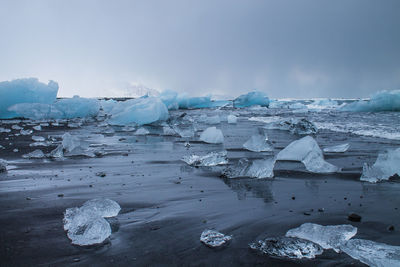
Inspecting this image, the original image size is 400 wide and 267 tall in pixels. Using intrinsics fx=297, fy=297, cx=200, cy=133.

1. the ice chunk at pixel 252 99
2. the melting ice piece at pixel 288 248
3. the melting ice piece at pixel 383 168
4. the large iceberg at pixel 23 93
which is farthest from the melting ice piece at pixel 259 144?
the ice chunk at pixel 252 99

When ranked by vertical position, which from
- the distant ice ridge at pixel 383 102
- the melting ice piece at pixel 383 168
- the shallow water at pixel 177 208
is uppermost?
the distant ice ridge at pixel 383 102

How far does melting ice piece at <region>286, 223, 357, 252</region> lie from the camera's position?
5.38ft

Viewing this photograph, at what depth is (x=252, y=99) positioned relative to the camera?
97.6ft

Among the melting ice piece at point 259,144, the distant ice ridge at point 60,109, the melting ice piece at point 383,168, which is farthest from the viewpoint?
the distant ice ridge at point 60,109

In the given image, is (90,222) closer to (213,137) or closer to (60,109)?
(213,137)

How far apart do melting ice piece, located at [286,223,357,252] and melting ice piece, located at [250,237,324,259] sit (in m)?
0.08

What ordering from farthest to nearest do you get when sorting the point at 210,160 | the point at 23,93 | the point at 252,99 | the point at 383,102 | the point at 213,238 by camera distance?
the point at 252,99, the point at 383,102, the point at 23,93, the point at 210,160, the point at 213,238

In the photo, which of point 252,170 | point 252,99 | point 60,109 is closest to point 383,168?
point 252,170

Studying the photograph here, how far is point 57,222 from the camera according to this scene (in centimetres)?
194

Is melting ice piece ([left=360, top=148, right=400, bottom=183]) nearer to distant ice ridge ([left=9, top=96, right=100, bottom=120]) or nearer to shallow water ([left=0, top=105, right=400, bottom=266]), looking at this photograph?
shallow water ([left=0, top=105, right=400, bottom=266])

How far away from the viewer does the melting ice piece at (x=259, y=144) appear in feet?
16.8

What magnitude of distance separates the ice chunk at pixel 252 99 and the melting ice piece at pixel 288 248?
27.6 m

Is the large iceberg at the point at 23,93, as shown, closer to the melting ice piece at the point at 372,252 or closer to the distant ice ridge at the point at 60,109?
the distant ice ridge at the point at 60,109

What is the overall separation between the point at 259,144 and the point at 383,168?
2.19 meters
